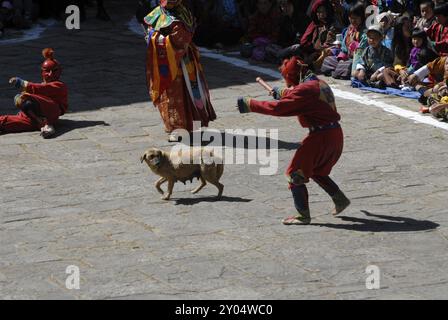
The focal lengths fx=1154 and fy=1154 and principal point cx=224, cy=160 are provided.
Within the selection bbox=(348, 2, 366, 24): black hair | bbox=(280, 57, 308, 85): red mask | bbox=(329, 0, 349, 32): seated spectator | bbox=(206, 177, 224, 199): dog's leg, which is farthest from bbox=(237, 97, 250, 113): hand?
bbox=(329, 0, 349, 32): seated spectator

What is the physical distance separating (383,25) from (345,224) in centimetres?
538

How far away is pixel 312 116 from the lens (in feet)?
28.0

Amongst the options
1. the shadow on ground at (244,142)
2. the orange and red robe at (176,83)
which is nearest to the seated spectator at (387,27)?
the shadow on ground at (244,142)

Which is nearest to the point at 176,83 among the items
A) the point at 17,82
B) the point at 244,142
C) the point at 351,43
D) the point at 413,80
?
the point at 244,142

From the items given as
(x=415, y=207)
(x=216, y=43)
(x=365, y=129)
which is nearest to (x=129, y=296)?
(x=415, y=207)

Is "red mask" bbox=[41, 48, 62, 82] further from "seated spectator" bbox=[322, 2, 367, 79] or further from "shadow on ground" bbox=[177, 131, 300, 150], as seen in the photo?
"seated spectator" bbox=[322, 2, 367, 79]

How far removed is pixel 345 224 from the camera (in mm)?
8727

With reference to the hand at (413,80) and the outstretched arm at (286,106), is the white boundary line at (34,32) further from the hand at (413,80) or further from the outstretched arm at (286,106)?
the outstretched arm at (286,106)

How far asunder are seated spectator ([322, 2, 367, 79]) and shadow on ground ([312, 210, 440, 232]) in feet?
16.8

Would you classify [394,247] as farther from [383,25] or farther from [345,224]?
[383,25]

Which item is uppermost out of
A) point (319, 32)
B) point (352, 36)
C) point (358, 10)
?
point (358, 10)

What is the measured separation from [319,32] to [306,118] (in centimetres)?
628

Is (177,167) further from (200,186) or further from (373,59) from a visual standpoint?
(373,59)

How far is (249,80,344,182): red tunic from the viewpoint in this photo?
27.6 feet
